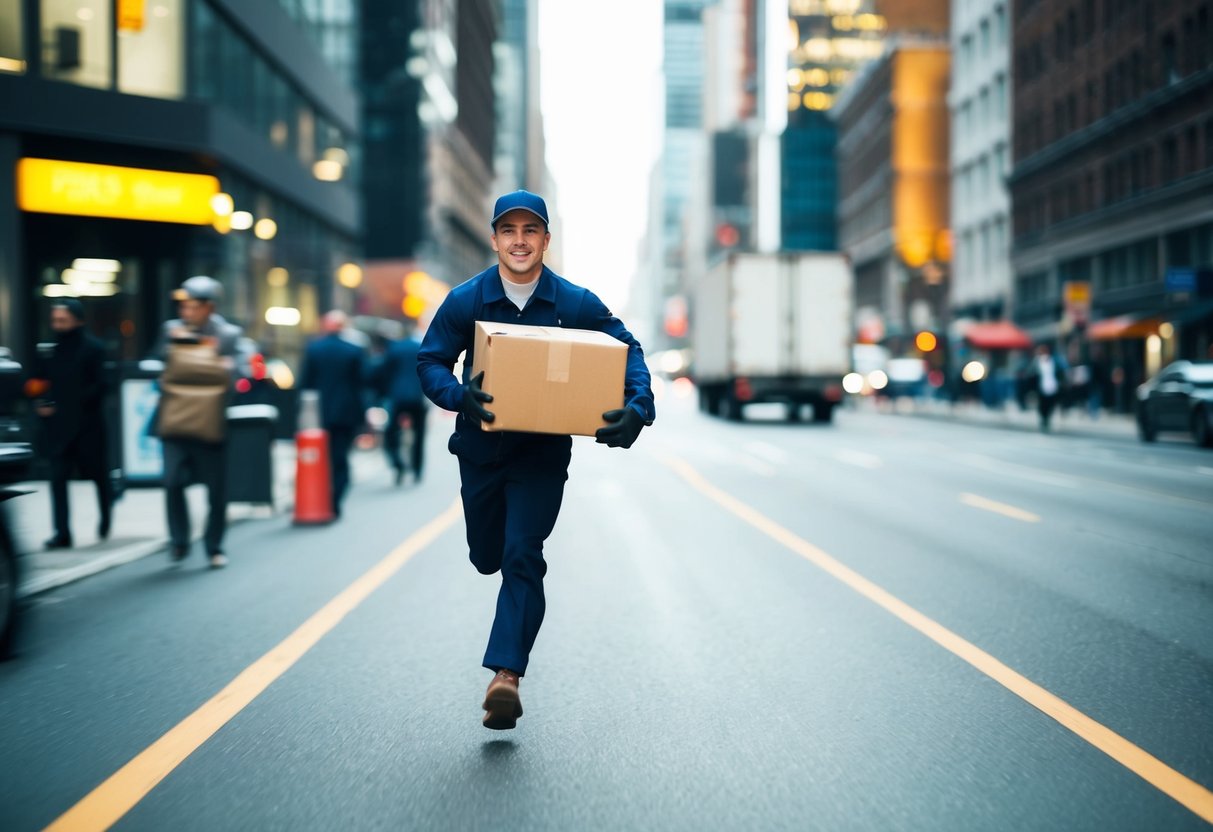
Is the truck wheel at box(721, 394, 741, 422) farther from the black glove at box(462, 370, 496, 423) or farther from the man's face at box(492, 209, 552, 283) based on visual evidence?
the black glove at box(462, 370, 496, 423)

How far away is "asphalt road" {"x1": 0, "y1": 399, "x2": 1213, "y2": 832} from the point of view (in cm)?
412

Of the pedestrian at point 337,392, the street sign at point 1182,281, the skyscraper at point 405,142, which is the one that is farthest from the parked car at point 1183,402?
the skyscraper at point 405,142

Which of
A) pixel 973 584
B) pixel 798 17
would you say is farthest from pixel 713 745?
pixel 798 17

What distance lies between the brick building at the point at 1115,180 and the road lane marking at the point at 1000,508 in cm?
2029

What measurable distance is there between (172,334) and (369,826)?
19.9 ft

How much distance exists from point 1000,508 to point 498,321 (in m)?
9.55

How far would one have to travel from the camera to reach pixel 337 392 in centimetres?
1291

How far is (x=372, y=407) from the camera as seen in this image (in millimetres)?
24406

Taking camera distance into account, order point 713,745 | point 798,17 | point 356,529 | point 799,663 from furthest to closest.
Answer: point 798,17, point 356,529, point 799,663, point 713,745

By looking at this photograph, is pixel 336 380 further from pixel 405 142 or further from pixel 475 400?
pixel 405 142

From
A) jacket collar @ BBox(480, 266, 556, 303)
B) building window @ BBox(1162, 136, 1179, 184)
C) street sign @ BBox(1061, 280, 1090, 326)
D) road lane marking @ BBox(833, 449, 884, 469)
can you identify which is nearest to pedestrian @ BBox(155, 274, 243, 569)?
jacket collar @ BBox(480, 266, 556, 303)

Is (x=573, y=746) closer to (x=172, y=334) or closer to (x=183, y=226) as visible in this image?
(x=172, y=334)

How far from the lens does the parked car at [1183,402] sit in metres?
23.5

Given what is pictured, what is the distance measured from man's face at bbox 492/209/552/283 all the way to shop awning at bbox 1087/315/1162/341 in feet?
123
